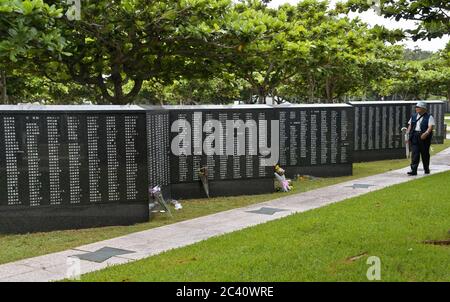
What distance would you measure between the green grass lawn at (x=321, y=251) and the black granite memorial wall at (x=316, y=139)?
4.64m

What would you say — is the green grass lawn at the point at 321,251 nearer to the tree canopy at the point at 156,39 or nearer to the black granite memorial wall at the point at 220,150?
the tree canopy at the point at 156,39

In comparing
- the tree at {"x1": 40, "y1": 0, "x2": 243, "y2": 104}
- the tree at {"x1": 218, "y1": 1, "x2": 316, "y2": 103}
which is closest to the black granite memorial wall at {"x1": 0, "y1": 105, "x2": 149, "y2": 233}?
the tree at {"x1": 40, "y1": 0, "x2": 243, "y2": 104}

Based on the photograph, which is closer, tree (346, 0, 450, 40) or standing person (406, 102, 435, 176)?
tree (346, 0, 450, 40)

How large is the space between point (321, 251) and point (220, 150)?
5435mm

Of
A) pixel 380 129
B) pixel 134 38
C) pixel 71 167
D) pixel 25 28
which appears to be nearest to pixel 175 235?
pixel 71 167

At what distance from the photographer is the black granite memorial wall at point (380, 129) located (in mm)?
16625

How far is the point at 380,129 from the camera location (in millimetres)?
16984

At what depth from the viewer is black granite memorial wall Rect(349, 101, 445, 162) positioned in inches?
655

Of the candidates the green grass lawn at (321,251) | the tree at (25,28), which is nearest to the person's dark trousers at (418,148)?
the green grass lawn at (321,251)

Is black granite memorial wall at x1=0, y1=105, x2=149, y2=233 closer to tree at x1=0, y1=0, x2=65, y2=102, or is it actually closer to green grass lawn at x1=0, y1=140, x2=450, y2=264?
green grass lawn at x1=0, y1=140, x2=450, y2=264

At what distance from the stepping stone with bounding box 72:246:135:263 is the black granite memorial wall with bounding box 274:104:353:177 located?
21.8 ft

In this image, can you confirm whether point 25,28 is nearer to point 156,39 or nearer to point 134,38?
point 134,38

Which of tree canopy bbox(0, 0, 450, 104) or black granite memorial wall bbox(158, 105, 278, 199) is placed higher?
tree canopy bbox(0, 0, 450, 104)

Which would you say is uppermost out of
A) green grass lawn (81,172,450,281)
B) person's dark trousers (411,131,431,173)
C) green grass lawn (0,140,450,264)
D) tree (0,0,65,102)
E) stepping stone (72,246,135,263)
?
tree (0,0,65,102)
